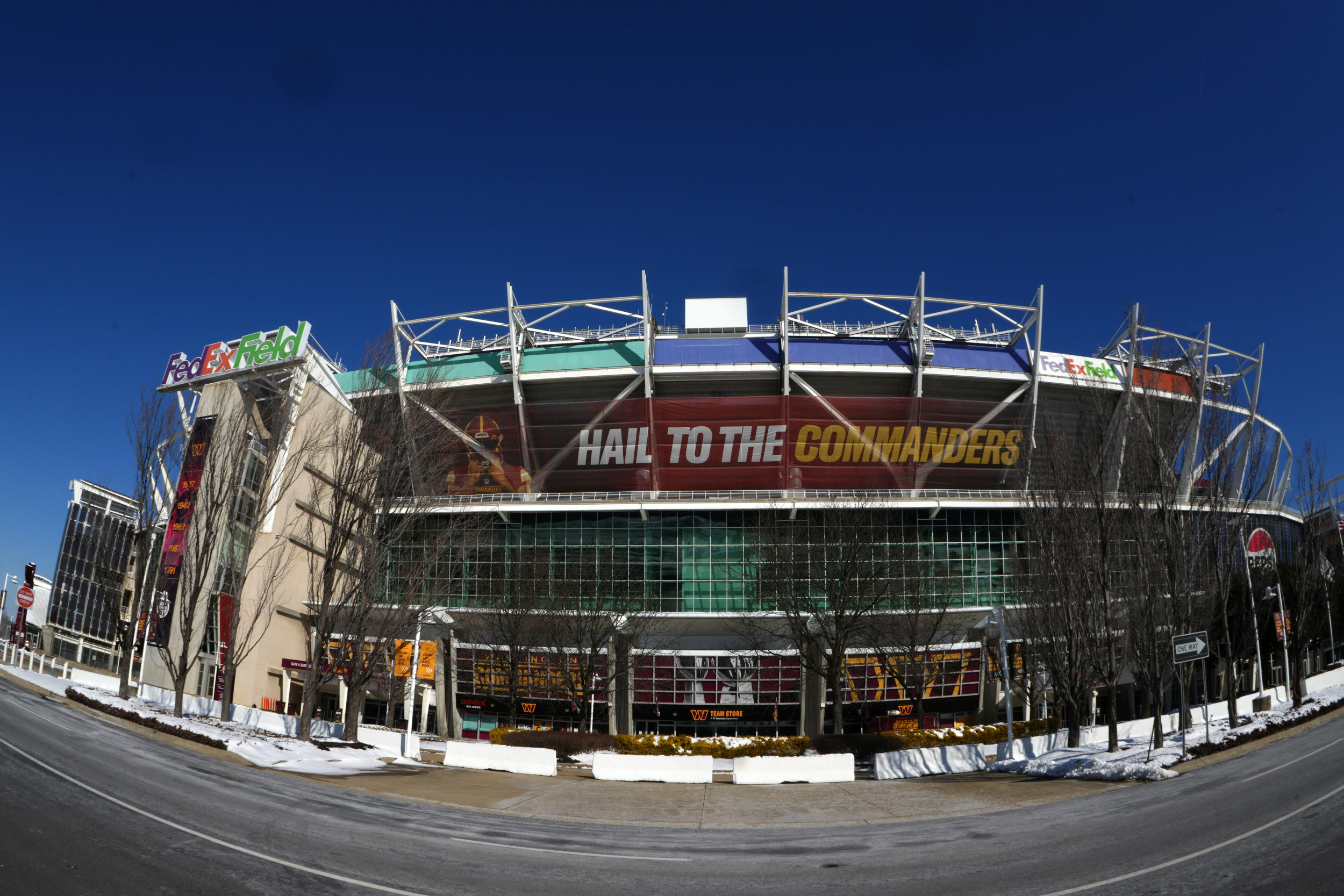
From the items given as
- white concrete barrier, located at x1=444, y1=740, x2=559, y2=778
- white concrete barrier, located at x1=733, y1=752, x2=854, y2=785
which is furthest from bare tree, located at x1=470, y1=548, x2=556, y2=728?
white concrete barrier, located at x1=733, y1=752, x2=854, y2=785

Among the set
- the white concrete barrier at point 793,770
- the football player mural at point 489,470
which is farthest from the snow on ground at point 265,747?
the football player mural at point 489,470

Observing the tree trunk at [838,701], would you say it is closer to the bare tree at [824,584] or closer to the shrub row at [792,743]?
the bare tree at [824,584]

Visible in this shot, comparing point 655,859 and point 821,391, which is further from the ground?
point 821,391

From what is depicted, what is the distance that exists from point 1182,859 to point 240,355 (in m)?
52.7

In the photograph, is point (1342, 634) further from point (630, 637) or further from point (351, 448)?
point (351, 448)

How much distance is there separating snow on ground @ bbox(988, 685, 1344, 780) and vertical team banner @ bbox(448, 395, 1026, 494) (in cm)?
2308

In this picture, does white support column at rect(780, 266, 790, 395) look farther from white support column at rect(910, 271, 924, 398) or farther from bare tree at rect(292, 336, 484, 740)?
bare tree at rect(292, 336, 484, 740)

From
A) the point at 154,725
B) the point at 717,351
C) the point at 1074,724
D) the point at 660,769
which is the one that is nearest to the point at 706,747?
the point at 660,769

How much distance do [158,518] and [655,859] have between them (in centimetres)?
3704

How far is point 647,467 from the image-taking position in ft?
178

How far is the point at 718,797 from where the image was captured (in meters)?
20.6

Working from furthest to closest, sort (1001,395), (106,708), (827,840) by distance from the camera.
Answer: (1001,395)
(106,708)
(827,840)

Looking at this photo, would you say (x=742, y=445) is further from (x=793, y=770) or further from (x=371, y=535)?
(x=793, y=770)

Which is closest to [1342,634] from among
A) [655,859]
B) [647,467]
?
[647,467]
